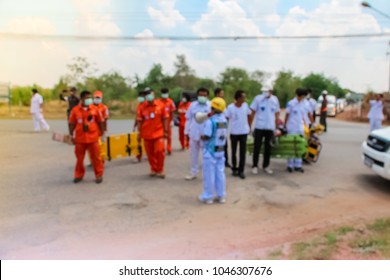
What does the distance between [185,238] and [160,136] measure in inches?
99.2

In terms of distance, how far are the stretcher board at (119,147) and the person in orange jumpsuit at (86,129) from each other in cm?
91

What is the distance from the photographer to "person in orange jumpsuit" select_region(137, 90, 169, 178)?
594 centimetres

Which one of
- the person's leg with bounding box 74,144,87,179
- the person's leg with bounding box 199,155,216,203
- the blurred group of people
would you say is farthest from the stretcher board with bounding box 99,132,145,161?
the person's leg with bounding box 199,155,216,203

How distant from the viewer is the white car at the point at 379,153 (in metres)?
5.35

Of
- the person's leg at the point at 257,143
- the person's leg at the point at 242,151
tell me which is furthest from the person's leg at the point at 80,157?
the person's leg at the point at 257,143

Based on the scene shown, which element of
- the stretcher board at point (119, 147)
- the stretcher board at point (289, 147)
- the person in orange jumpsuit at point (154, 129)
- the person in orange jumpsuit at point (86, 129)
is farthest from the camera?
the stretcher board at point (119, 147)

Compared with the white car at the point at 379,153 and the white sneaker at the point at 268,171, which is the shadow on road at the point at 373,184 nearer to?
the white car at the point at 379,153

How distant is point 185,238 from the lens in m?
3.74

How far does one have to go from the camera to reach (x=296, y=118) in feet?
21.6

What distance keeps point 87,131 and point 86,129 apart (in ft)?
0.11

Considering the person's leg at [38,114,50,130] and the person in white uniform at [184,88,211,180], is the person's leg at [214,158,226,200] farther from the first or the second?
the person's leg at [38,114,50,130]

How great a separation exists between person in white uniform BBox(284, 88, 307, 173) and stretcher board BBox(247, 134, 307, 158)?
0.56ft

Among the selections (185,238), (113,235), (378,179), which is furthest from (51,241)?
(378,179)

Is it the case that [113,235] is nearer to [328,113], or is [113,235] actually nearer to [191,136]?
[191,136]
